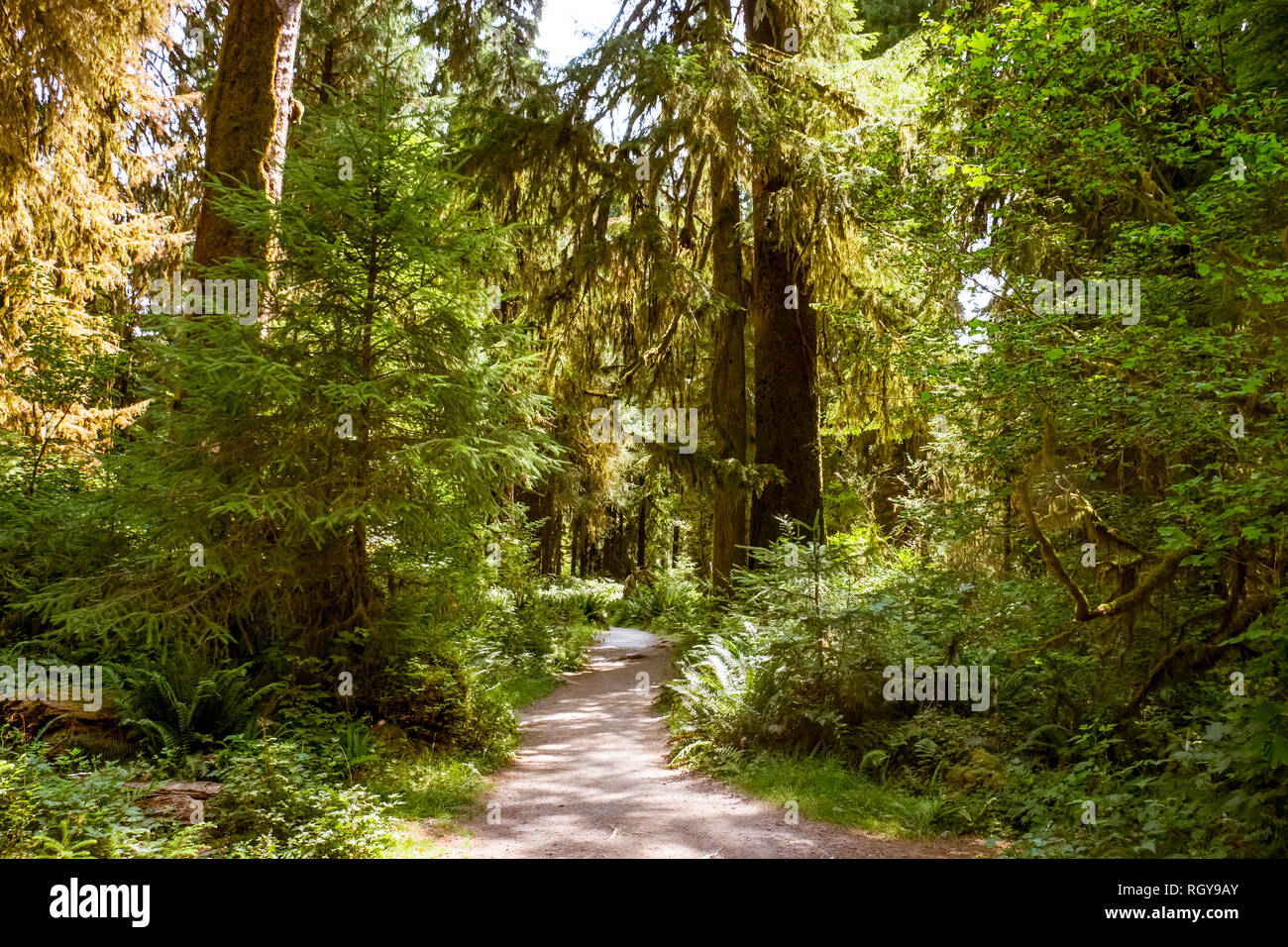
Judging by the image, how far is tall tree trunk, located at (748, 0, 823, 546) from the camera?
11.1 metres

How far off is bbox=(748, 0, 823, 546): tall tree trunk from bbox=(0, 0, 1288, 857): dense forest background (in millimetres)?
570

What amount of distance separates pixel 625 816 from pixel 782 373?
727cm

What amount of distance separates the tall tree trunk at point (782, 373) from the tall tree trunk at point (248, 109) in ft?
20.7

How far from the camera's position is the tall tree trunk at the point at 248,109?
748 cm

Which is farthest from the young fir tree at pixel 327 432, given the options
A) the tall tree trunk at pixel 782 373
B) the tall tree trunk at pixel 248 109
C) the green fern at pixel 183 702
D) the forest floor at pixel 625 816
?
the tall tree trunk at pixel 782 373

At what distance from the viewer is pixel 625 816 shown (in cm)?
574

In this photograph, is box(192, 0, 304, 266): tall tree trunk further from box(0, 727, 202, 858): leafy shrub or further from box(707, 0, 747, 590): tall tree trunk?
box(707, 0, 747, 590): tall tree trunk

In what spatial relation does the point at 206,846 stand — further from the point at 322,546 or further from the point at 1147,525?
the point at 1147,525

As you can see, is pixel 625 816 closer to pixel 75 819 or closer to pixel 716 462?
pixel 75 819

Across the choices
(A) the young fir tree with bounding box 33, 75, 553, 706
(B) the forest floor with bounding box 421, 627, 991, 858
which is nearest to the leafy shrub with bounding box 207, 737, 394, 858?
(B) the forest floor with bounding box 421, 627, 991, 858

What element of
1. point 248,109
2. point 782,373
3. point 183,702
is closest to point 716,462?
point 782,373
